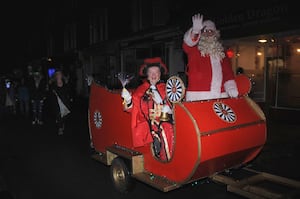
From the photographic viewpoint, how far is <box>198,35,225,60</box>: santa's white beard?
4.11 meters

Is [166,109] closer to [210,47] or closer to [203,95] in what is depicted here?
[203,95]

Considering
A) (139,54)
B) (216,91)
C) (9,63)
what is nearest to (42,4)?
(9,63)

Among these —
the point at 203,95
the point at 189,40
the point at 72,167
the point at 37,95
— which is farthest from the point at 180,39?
the point at 203,95

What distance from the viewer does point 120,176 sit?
453 centimetres

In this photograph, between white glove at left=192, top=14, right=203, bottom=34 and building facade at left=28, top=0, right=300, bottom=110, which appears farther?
building facade at left=28, top=0, right=300, bottom=110

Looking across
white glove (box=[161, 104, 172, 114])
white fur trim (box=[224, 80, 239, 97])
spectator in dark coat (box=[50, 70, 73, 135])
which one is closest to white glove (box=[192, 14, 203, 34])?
white fur trim (box=[224, 80, 239, 97])

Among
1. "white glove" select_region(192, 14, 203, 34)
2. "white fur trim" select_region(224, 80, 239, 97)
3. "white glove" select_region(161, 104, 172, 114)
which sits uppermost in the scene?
"white glove" select_region(192, 14, 203, 34)

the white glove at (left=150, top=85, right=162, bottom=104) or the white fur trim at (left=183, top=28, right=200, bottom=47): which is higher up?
the white fur trim at (left=183, top=28, right=200, bottom=47)

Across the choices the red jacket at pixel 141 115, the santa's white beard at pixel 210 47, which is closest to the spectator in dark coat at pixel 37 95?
the red jacket at pixel 141 115

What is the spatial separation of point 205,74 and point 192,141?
3.70 feet

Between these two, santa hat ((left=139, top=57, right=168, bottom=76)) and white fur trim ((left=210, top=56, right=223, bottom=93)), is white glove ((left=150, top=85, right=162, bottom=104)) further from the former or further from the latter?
white fur trim ((left=210, top=56, right=223, bottom=93))

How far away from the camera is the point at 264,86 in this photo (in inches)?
426

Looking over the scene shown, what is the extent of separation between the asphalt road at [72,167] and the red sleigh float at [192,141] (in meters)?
0.59

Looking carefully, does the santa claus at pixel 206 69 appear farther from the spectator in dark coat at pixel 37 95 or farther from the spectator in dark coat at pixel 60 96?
the spectator in dark coat at pixel 37 95
